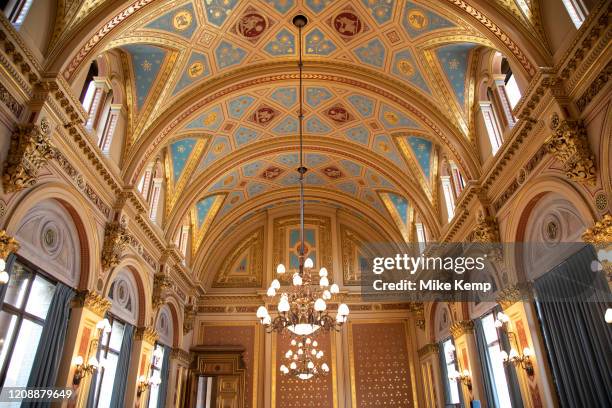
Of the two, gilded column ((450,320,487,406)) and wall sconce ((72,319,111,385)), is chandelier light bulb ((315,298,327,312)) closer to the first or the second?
wall sconce ((72,319,111,385))

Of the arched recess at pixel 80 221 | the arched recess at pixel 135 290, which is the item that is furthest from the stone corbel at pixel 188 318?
the arched recess at pixel 80 221

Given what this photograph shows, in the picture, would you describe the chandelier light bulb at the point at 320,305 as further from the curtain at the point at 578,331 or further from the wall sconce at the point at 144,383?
the wall sconce at the point at 144,383

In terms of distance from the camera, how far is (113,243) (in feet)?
28.2

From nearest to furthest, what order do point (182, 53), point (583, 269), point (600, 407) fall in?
point (600, 407)
point (583, 269)
point (182, 53)

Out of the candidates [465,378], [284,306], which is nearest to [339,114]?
[284,306]

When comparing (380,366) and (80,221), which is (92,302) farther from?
(380,366)

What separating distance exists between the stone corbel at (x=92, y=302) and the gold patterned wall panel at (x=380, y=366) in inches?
370

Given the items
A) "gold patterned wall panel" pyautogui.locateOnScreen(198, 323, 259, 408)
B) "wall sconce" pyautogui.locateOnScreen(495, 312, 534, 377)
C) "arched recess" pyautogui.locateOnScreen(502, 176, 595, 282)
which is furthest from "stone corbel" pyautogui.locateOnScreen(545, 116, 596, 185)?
"gold patterned wall panel" pyautogui.locateOnScreen(198, 323, 259, 408)

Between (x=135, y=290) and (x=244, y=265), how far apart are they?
6.69 meters

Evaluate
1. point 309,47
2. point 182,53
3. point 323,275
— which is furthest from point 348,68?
point 323,275

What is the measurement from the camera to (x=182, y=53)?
9266 mm

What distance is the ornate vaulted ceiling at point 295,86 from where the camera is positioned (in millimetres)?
8602

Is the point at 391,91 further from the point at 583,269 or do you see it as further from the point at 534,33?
the point at 583,269

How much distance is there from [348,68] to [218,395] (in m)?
10.9
